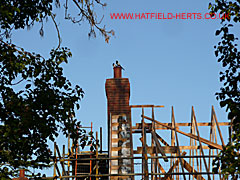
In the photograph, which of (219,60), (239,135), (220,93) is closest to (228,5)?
(219,60)

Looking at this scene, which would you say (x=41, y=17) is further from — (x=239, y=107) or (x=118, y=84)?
(x=118, y=84)

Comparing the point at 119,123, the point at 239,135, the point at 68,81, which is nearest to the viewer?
the point at 239,135

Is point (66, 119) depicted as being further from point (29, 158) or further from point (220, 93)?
point (220, 93)

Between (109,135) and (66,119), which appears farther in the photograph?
(109,135)

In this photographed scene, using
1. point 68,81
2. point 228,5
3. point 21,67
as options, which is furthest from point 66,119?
point 228,5

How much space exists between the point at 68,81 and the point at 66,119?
0.97 metres

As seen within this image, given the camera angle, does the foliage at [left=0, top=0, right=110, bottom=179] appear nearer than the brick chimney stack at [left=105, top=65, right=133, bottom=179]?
Yes

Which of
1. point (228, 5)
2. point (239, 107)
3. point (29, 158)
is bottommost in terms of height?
point (29, 158)

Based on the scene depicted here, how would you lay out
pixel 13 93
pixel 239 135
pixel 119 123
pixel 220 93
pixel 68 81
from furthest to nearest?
pixel 119 123
pixel 68 81
pixel 13 93
pixel 220 93
pixel 239 135

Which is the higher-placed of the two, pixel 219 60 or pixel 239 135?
pixel 219 60

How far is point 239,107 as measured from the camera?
912cm

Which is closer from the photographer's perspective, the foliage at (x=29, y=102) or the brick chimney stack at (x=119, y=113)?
the foliage at (x=29, y=102)

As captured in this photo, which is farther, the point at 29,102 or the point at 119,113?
the point at 119,113

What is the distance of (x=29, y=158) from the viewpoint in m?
9.86
